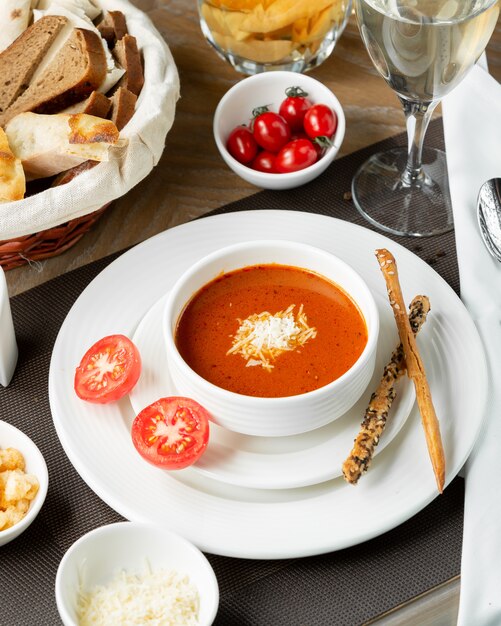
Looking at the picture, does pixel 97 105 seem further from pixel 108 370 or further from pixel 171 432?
pixel 171 432

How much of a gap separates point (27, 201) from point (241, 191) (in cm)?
73

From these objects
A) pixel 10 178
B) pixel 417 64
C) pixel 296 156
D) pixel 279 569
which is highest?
pixel 417 64

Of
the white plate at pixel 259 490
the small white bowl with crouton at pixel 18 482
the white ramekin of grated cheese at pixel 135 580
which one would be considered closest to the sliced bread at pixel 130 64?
the white plate at pixel 259 490

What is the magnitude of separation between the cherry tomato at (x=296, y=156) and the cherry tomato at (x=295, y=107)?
13 centimetres

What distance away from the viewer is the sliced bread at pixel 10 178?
2.14 metres

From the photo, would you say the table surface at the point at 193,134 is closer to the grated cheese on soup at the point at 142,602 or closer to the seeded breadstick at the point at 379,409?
the seeded breadstick at the point at 379,409

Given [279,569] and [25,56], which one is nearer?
[279,569]

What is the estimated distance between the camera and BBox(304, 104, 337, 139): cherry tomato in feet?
8.48

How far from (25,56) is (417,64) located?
3.82 feet

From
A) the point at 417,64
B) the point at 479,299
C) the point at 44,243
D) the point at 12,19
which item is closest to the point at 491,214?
the point at 479,299

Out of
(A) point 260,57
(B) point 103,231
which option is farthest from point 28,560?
(A) point 260,57

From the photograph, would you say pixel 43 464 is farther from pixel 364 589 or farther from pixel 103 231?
pixel 103 231

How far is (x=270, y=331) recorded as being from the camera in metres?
1.86

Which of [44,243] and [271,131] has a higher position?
[271,131]
